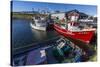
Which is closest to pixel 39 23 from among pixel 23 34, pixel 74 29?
pixel 23 34

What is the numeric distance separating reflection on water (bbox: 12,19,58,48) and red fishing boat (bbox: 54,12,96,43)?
0.63ft

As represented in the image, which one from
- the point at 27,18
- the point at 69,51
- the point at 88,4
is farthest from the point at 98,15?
the point at 27,18

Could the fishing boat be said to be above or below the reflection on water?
above

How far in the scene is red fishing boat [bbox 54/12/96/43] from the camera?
1818 mm

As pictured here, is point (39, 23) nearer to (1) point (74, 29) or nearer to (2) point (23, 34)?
(2) point (23, 34)

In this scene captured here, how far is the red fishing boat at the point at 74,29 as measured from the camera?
71.6 inches

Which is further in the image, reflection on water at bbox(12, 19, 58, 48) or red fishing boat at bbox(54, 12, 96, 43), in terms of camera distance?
red fishing boat at bbox(54, 12, 96, 43)

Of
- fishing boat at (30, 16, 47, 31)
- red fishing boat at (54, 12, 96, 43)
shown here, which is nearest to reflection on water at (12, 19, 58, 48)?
fishing boat at (30, 16, 47, 31)

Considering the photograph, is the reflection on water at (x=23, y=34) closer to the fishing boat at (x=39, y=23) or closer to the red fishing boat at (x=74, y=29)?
the fishing boat at (x=39, y=23)

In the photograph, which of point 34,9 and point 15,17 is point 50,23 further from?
point 15,17

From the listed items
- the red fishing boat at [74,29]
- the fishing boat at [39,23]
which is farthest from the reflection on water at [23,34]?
the red fishing boat at [74,29]

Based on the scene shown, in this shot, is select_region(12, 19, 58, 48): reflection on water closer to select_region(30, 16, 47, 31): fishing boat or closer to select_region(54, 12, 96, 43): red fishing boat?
select_region(30, 16, 47, 31): fishing boat
